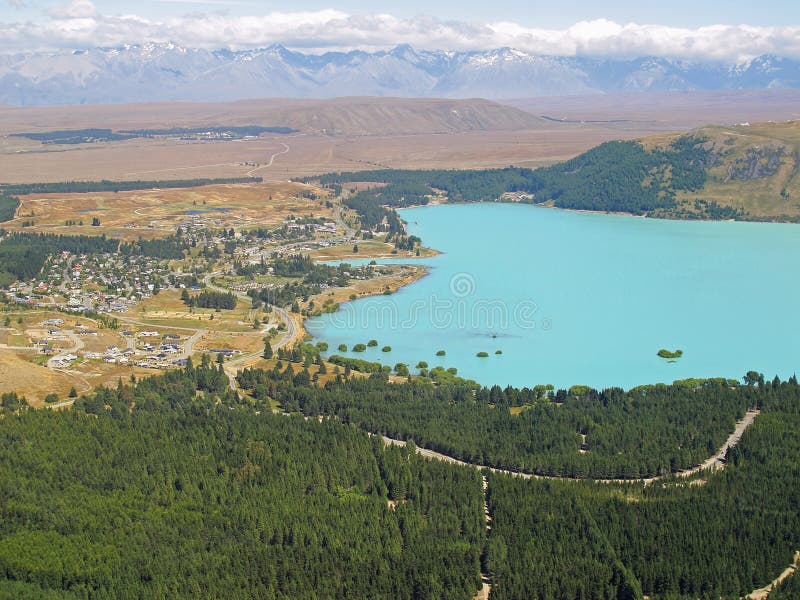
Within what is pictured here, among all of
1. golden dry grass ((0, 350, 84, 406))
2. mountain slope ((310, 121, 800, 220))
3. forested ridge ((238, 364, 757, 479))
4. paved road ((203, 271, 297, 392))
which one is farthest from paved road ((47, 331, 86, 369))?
mountain slope ((310, 121, 800, 220))

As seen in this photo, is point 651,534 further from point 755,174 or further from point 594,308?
point 755,174

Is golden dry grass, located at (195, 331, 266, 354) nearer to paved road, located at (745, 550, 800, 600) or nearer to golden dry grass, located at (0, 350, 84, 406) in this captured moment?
golden dry grass, located at (0, 350, 84, 406)

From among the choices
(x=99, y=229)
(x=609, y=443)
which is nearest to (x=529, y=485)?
(x=609, y=443)

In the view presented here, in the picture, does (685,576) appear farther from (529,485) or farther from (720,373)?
(720,373)

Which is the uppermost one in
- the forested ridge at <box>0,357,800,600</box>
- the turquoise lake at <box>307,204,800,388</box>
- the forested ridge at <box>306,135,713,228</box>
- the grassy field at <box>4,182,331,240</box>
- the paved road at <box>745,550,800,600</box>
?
the forested ridge at <box>306,135,713,228</box>

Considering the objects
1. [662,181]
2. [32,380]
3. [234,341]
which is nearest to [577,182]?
[662,181]
